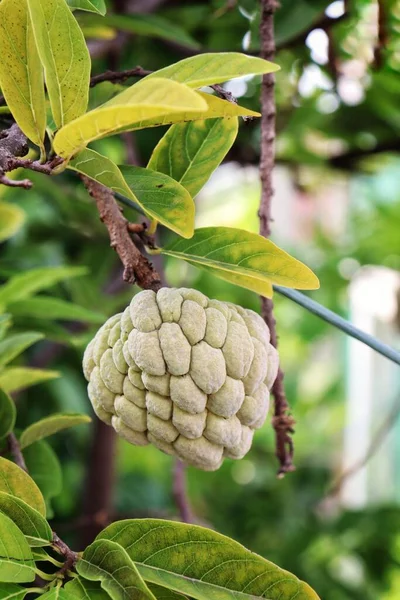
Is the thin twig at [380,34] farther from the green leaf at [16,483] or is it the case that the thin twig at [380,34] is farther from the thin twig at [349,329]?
the green leaf at [16,483]

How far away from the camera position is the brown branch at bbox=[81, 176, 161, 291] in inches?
26.9

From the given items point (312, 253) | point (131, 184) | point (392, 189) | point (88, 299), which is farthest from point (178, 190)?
point (392, 189)

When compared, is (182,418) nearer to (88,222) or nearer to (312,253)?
(88,222)

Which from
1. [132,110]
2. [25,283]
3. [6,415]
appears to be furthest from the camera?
[25,283]

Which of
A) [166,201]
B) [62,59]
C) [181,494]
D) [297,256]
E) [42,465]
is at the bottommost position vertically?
[297,256]

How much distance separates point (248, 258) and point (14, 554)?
0.31m

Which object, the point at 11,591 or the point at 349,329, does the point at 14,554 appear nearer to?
the point at 11,591

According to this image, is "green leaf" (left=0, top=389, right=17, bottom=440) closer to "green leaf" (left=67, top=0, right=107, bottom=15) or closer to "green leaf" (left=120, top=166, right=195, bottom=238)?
"green leaf" (left=120, top=166, right=195, bottom=238)

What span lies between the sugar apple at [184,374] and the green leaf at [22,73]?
0.18m

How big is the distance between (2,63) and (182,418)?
1.12 feet

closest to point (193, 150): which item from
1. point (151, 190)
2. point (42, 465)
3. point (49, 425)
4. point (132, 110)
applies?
point (151, 190)

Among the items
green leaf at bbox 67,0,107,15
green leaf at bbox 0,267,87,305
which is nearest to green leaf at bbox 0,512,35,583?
green leaf at bbox 67,0,107,15

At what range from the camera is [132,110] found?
1.65 feet

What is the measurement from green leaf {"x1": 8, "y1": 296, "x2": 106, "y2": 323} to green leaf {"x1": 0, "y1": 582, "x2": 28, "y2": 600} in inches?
23.0
